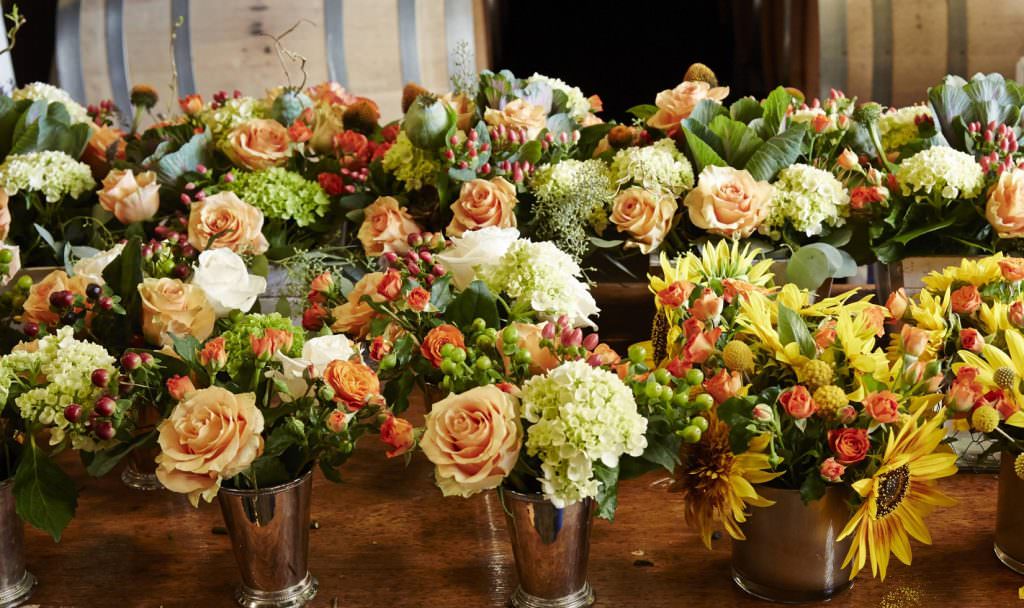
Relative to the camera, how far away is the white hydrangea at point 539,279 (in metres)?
0.81

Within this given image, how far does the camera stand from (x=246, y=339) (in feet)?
2.46

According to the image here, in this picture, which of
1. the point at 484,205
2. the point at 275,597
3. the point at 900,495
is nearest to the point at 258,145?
the point at 484,205

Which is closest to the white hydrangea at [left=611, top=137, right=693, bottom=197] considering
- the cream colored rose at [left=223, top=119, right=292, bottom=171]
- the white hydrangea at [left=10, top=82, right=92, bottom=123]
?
the cream colored rose at [left=223, top=119, right=292, bottom=171]

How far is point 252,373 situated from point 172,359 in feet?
0.23

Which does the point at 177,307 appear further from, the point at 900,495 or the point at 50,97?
the point at 50,97

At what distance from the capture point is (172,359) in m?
0.76

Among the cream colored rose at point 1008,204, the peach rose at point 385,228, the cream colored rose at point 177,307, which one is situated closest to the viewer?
the cream colored rose at point 177,307

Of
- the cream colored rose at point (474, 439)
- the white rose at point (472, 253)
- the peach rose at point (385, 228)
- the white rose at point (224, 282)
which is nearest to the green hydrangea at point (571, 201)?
the peach rose at point (385, 228)

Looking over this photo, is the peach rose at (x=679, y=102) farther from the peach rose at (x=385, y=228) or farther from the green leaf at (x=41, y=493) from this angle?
the green leaf at (x=41, y=493)

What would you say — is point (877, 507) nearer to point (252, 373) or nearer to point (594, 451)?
point (594, 451)

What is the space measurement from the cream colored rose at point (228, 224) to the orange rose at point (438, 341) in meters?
0.49

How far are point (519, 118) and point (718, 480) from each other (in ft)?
2.07

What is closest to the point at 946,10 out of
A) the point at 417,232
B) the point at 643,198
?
the point at 643,198

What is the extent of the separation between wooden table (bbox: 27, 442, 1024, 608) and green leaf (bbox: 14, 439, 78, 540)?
7cm
